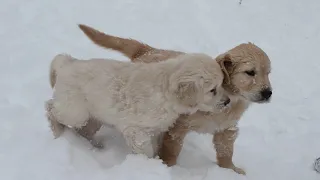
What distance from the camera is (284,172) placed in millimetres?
4406

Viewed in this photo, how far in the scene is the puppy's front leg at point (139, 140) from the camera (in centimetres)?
370

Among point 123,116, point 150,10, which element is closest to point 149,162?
point 123,116

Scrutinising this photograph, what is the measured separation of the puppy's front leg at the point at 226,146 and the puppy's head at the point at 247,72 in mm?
456

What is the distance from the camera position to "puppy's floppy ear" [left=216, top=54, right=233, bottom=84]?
3650 millimetres

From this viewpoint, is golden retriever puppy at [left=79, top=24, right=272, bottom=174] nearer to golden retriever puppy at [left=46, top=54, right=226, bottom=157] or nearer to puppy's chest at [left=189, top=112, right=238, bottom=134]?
puppy's chest at [left=189, top=112, right=238, bottom=134]

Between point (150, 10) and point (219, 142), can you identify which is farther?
point (150, 10)

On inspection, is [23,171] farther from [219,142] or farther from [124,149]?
[219,142]

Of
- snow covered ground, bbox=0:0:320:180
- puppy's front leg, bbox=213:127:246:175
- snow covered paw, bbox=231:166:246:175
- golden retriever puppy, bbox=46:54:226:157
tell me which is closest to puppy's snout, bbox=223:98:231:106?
golden retriever puppy, bbox=46:54:226:157

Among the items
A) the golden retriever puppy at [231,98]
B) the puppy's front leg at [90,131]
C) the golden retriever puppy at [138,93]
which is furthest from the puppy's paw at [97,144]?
the golden retriever puppy at [138,93]

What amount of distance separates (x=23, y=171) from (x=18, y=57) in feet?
8.00

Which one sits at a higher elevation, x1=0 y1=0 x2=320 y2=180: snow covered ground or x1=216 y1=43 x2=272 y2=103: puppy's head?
x1=216 y1=43 x2=272 y2=103: puppy's head

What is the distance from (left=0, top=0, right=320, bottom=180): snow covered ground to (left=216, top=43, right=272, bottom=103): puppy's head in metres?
0.74

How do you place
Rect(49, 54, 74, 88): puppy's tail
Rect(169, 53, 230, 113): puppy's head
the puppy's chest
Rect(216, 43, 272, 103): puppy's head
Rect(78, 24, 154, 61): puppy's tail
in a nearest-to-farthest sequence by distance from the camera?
Rect(169, 53, 230, 113): puppy's head → Rect(216, 43, 272, 103): puppy's head → the puppy's chest → Rect(49, 54, 74, 88): puppy's tail → Rect(78, 24, 154, 61): puppy's tail

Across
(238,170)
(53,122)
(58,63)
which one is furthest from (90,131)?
(238,170)
